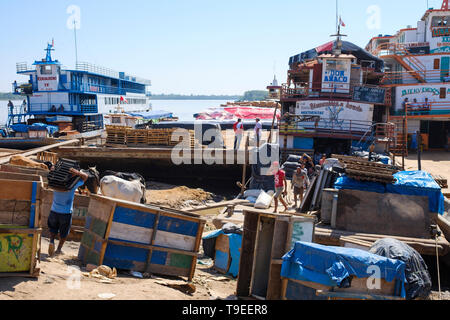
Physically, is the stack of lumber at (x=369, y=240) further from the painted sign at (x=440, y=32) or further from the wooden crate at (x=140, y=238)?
the painted sign at (x=440, y=32)

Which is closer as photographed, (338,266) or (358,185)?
(338,266)

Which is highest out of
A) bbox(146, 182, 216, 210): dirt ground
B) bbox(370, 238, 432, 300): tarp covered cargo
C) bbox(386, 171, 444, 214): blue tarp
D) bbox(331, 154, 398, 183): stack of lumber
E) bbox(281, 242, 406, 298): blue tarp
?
bbox(331, 154, 398, 183): stack of lumber

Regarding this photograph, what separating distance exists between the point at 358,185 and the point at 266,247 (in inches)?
203

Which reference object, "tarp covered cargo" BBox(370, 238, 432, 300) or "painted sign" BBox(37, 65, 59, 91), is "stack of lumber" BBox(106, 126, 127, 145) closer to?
"tarp covered cargo" BBox(370, 238, 432, 300)

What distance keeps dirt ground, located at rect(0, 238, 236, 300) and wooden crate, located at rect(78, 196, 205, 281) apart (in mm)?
244

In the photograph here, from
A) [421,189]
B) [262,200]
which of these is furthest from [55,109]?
[421,189]

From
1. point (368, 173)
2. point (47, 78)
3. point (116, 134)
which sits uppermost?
point (47, 78)

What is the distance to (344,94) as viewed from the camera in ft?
94.5

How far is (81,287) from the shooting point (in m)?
6.36

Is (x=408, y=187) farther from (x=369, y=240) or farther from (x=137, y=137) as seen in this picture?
(x=137, y=137)

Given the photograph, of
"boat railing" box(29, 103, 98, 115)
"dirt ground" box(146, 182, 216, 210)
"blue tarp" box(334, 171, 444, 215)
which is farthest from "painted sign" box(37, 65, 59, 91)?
"blue tarp" box(334, 171, 444, 215)

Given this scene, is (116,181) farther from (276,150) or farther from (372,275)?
(276,150)

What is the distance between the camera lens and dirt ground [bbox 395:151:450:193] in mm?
24438

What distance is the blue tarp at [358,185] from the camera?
1225 centimetres
